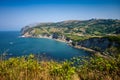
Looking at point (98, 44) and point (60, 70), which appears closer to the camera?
point (60, 70)

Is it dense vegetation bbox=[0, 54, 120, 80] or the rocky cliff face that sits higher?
dense vegetation bbox=[0, 54, 120, 80]

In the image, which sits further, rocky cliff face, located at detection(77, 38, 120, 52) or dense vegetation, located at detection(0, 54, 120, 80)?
rocky cliff face, located at detection(77, 38, 120, 52)

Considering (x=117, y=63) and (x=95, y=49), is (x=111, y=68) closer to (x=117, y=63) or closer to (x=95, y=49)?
(x=117, y=63)

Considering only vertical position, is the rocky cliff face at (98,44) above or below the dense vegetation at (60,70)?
below

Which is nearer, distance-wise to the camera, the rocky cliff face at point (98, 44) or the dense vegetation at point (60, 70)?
the dense vegetation at point (60, 70)

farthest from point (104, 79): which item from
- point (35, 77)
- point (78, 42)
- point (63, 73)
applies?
point (78, 42)

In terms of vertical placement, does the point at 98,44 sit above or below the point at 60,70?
below
